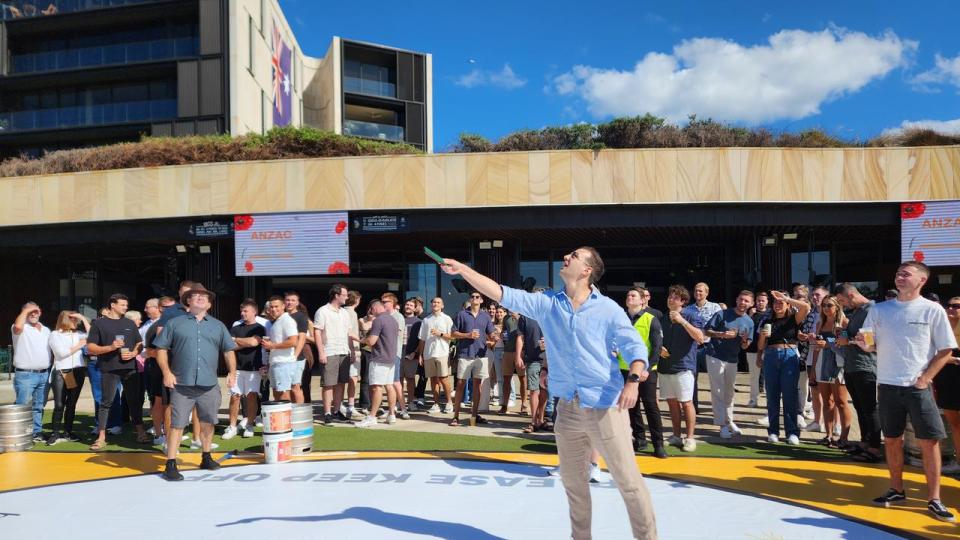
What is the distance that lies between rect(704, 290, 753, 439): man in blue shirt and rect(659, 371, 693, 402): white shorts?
81 centimetres

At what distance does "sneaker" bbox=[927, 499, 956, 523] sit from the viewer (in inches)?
175

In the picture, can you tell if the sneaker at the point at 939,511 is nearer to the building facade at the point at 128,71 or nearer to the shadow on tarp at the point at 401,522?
the shadow on tarp at the point at 401,522

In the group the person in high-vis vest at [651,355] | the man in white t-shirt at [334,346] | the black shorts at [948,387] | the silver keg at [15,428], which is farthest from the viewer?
the man in white t-shirt at [334,346]

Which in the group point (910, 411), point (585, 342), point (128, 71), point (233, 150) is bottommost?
point (910, 411)

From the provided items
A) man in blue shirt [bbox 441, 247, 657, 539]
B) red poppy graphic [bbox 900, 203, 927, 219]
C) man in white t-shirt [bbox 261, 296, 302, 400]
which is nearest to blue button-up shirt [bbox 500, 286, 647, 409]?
man in blue shirt [bbox 441, 247, 657, 539]

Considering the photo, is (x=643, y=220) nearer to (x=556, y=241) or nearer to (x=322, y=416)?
(x=556, y=241)

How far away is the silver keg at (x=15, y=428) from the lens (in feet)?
24.0

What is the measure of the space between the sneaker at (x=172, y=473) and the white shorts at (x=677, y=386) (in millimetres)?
5164

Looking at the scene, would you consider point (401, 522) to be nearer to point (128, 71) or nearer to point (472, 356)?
point (472, 356)

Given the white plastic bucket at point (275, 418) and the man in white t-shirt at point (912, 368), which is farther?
the white plastic bucket at point (275, 418)

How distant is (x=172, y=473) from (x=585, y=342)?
4425 millimetres

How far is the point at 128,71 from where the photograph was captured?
97.9 feet

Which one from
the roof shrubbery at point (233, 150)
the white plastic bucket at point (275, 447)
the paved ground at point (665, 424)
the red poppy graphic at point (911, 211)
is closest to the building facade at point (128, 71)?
the roof shrubbery at point (233, 150)

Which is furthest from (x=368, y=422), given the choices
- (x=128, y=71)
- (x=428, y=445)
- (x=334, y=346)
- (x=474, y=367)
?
(x=128, y=71)
